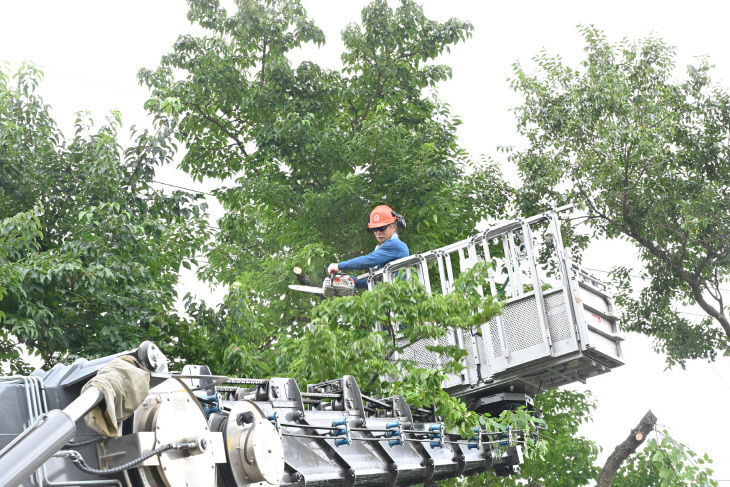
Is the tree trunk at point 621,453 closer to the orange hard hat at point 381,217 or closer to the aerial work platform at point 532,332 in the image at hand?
the aerial work platform at point 532,332

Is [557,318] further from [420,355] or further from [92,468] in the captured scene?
[92,468]

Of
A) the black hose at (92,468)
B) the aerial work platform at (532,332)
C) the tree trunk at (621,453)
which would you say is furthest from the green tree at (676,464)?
the black hose at (92,468)

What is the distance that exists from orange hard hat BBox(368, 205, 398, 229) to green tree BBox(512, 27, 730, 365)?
8.20 metres

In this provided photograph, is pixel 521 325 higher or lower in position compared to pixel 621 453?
higher

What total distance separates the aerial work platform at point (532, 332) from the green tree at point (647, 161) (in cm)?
827

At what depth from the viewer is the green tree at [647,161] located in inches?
672

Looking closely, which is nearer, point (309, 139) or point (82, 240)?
point (82, 240)

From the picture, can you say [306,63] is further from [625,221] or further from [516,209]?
[625,221]

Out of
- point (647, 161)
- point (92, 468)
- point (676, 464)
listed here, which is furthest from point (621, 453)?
point (92, 468)

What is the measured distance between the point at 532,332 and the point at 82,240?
525 centimetres

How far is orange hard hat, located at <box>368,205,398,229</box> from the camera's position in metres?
9.79

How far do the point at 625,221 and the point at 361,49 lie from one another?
6.68 m

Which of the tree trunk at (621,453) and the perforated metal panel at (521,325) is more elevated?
the perforated metal panel at (521,325)

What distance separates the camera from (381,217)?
9812 mm
